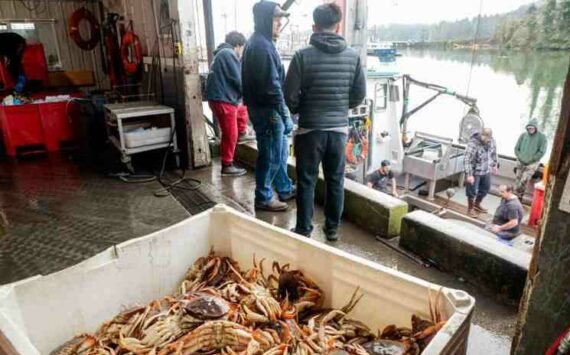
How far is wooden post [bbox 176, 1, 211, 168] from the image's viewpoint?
4.79m

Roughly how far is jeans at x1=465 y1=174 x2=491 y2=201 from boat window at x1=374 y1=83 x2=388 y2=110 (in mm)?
3015

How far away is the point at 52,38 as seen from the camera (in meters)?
8.09

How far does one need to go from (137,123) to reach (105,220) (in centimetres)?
185

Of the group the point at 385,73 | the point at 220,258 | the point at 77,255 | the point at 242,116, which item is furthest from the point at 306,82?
the point at 385,73

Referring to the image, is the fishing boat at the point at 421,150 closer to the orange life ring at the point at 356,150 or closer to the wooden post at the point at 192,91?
the orange life ring at the point at 356,150

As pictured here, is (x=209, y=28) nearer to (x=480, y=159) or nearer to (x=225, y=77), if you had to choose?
(x=225, y=77)

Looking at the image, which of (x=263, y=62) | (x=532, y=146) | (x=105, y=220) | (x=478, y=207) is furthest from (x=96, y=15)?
(x=532, y=146)

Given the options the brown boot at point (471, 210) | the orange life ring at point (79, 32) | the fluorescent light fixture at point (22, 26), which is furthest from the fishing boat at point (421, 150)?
the fluorescent light fixture at point (22, 26)

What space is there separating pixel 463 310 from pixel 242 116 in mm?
4604

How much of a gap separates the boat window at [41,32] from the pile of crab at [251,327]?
8.14 metres

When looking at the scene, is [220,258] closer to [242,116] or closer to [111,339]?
[111,339]

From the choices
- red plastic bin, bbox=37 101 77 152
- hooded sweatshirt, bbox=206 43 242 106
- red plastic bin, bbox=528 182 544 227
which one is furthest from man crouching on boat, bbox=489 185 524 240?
red plastic bin, bbox=37 101 77 152

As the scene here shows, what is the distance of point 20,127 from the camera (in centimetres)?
600

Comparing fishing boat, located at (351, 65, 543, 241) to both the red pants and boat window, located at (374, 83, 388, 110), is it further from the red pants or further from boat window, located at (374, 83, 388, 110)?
the red pants
